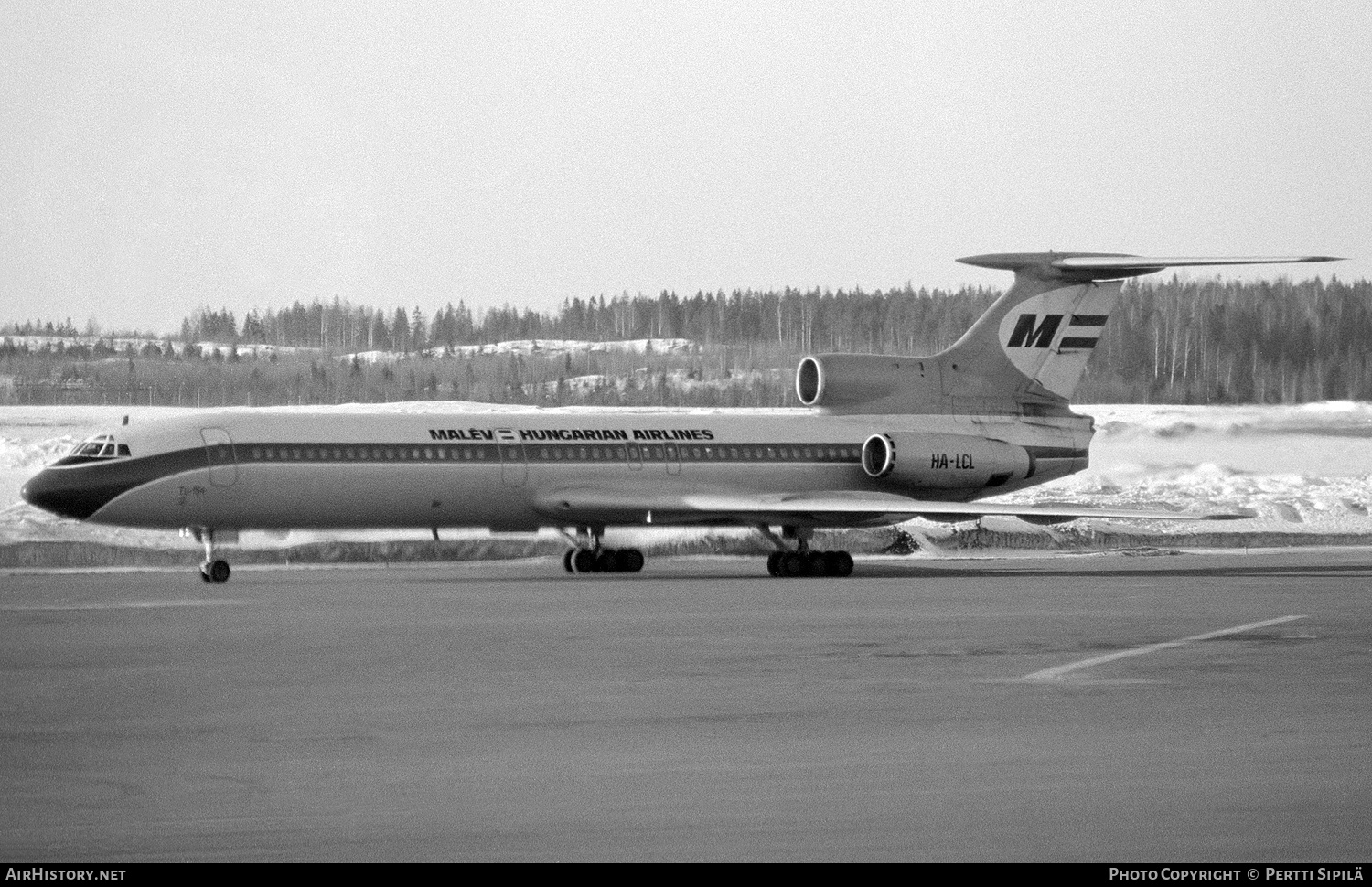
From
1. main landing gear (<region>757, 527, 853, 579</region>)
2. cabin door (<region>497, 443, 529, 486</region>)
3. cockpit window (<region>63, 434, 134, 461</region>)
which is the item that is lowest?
main landing gear (<region>757, 527, 853, 579</region>)

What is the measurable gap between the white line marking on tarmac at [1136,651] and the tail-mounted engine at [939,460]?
47.6ft

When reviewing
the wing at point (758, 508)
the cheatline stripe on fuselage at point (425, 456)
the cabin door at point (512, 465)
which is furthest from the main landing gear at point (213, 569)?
the wing at point (758, 508)

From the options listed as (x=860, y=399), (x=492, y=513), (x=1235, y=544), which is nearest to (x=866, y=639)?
(x=492, y=513)

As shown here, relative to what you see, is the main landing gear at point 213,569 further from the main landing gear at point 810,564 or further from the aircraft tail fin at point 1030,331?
the aircraft tail fin at point 1030,331

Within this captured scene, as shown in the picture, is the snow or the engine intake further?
the snow

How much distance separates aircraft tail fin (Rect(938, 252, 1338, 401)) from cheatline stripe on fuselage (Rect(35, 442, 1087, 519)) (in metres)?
1.64

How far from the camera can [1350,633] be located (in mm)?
20625

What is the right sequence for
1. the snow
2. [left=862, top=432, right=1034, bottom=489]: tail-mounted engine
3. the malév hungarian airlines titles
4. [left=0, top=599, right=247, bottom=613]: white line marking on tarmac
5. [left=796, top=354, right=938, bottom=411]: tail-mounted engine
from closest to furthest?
[left=0, top=599, right=247, bottom=613]: white line marking on tarmac → the malév hungarian airlines titles → [left=862, top=432, right=1034, bottom=489]: tail-mounted engine → [left=796, top=354, right=938, bottom=411]: tail-mounted engine → the snow

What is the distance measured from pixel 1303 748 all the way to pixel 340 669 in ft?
28.3

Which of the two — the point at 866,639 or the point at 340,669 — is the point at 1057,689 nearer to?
the point at 866,639

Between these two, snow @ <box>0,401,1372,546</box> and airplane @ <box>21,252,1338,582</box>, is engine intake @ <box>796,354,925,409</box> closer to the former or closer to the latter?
airplane @ <box>21,252,1338,582</box>

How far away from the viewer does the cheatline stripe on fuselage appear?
31.6 metres

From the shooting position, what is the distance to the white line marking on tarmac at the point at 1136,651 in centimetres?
1634

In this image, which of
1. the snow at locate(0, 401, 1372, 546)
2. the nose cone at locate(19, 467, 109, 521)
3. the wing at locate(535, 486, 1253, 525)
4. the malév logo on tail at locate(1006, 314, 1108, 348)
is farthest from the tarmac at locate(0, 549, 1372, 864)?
the snow at locate(0, 401, 1372, 546)
